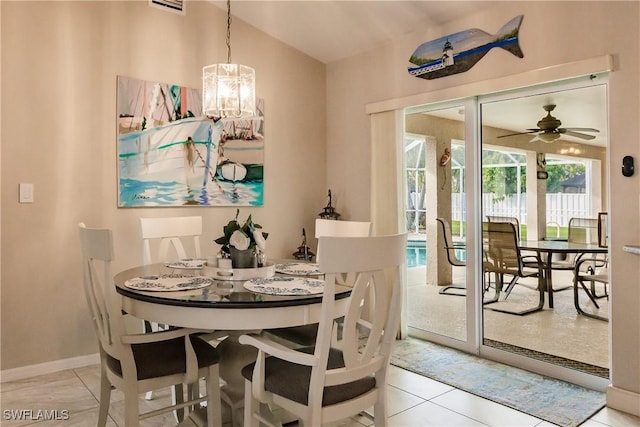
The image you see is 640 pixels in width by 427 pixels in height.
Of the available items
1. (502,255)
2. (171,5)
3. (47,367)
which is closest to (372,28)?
(171,5)

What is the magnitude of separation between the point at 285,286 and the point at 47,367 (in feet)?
7.12

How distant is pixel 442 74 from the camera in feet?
11.6

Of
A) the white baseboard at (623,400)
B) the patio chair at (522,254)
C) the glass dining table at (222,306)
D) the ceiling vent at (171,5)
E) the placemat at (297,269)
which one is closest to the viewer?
the glass dining table at (222,306)

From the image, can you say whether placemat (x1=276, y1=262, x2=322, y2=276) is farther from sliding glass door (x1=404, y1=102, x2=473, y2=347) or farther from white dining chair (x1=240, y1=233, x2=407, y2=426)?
sliding glass door (x1=404, y1=102, x2=473, y2=347)

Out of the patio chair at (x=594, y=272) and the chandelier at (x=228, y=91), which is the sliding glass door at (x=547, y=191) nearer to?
the patio chair at (x=594, y=272)

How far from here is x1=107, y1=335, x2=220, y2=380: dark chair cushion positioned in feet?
6.38

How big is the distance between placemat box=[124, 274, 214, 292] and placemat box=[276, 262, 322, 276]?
0.43m

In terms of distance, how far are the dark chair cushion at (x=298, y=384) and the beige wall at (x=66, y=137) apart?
2023mm

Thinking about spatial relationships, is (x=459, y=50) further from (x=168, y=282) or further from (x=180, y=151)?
(x=168, y=282)

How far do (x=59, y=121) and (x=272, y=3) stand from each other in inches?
73.5

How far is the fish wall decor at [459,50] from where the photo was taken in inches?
122

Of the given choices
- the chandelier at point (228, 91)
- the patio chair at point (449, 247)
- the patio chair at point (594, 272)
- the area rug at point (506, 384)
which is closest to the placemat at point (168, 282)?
the chandelier at point (228, 91)

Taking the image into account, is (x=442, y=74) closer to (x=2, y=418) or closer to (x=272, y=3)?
(x=272, y=3)

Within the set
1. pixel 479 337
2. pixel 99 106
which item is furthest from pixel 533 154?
pixel 99 106
